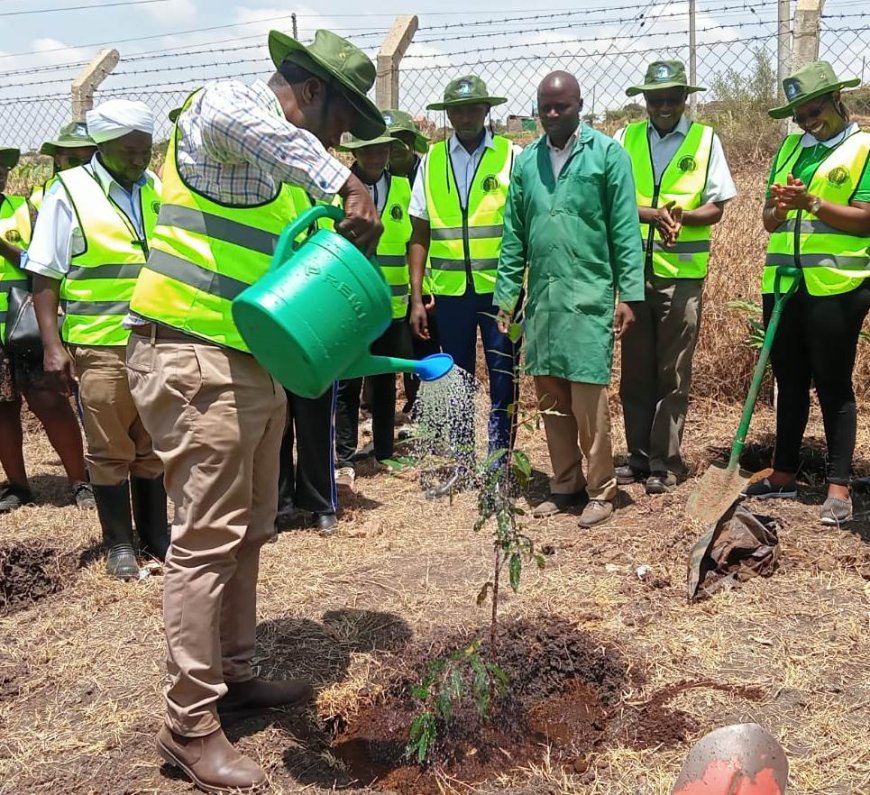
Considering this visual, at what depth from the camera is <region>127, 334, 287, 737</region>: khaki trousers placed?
7.79 feet

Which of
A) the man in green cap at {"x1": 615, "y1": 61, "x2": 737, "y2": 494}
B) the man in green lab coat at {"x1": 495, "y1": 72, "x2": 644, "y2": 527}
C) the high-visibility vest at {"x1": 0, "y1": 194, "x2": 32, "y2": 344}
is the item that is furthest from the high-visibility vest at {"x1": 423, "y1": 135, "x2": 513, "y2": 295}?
the high-visibility vest at {"x1": 0, "y1": 194, "x2": 32, "y2": 344}

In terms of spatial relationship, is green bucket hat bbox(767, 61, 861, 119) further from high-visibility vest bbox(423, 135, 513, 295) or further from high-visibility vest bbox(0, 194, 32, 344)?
high-visibility vest bbox(0, 194, 32, 344)

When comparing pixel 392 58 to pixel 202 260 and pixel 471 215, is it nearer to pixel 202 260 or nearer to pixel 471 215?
pixel 471 215

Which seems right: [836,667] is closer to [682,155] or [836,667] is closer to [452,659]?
[452,659]

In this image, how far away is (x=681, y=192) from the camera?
4762 mm

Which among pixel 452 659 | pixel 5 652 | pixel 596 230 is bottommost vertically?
pixel 5 652

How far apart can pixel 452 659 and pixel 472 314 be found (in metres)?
2.66

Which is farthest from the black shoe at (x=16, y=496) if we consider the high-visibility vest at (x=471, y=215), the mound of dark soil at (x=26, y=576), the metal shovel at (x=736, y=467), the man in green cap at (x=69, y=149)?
the metal shovel at (x=736, y=467)

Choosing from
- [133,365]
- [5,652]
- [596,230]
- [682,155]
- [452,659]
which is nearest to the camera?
[133,365]

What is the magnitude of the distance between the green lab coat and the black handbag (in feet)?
8.46

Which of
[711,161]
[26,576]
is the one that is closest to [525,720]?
[26,576]

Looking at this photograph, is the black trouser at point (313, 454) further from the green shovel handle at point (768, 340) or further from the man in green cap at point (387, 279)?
the green shovel handle at point (768, 340)

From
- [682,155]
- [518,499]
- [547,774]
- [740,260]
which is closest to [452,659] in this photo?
[547,774]

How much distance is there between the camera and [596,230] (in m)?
4.35
